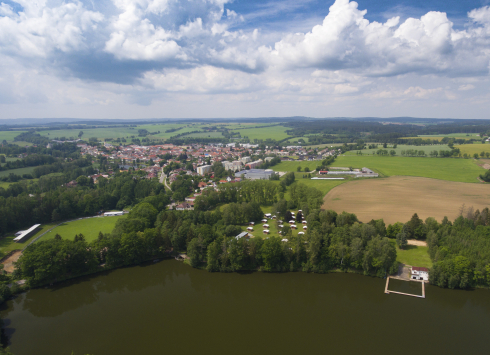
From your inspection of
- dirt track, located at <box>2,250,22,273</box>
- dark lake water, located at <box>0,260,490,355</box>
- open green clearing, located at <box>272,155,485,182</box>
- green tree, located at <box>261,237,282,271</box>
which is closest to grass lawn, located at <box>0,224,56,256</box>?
dirt track, located at <box>2,250,22,273</box>

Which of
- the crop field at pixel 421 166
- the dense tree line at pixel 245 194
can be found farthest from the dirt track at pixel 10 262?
the crop field at pixel 421 166

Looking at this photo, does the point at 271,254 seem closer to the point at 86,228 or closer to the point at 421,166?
the point at 86,228

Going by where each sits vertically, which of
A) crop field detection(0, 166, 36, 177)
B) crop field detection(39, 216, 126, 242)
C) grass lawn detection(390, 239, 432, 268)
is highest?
crop field detection(0, 166, 36, 177)

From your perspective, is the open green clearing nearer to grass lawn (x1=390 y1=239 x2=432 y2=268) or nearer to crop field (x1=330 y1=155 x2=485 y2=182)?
crop field (x1=330 y1=155 x2=485 y2=182)

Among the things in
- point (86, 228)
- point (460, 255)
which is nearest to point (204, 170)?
point (86, 228)

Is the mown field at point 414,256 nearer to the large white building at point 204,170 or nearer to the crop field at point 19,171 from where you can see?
the large white building at point 204,170

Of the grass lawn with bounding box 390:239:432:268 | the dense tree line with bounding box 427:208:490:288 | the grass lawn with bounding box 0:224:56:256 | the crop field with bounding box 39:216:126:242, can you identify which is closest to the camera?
the dense tree line with bounding box 427:208:490:288

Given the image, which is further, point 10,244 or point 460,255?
point 10,244
